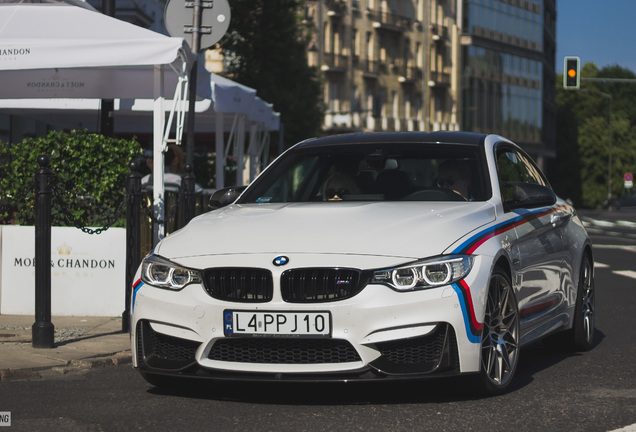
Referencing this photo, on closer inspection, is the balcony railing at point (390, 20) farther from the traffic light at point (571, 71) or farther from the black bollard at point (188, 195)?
the black bollard at point (188, 195)

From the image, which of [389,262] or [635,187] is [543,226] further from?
[635,187]

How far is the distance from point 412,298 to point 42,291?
340cm

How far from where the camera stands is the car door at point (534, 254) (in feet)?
25.3

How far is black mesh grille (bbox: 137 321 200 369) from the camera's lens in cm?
669

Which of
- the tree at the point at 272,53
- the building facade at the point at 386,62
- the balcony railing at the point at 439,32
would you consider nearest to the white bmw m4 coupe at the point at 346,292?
the tree at the point at 272,53

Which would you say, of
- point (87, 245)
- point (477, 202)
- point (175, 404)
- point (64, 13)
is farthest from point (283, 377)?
point (64, 13)

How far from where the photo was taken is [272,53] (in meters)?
46.5

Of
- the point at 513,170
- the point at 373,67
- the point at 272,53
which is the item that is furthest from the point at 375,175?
the point at 373,67

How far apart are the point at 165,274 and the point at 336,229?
0.90 metres

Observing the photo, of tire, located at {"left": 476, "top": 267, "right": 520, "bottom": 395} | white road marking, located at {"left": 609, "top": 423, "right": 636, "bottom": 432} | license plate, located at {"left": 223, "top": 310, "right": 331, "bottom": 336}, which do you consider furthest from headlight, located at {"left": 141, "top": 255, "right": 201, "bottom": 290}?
white road marking, located at {"left": 609, "top": 423, "right": 636, "bottom": 432}

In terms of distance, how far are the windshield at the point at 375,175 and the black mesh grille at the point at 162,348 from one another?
1.61 meters

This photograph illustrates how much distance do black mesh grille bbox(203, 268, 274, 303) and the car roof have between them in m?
2.17

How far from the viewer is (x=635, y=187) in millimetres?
112750

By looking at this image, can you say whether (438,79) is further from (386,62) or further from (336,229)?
(336,229)
